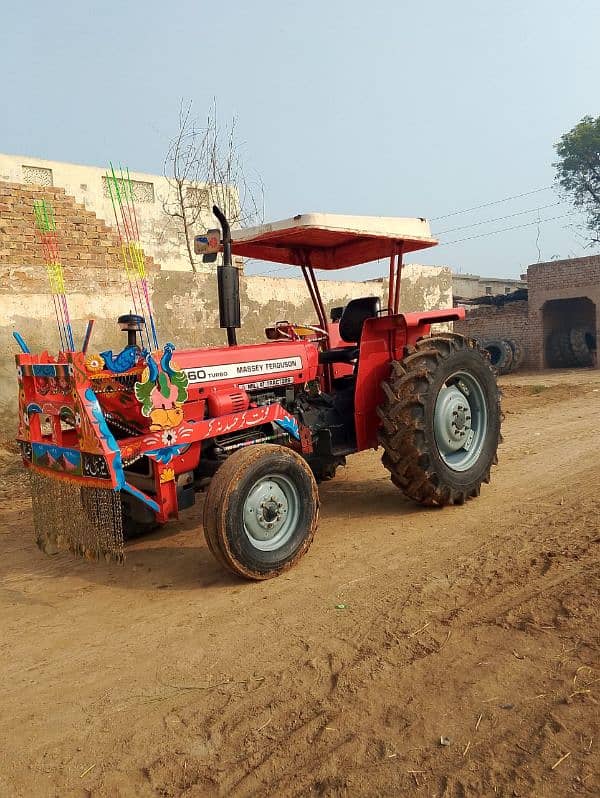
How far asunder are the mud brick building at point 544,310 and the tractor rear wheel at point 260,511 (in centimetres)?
1509

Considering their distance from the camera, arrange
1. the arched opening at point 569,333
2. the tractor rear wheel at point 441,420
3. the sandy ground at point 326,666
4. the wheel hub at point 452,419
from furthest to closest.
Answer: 1. the arched opening at point 569,333
2. the wheel hub at point 452,419
3. the tractor rear wheel at point 441,420
4. the sandy ground at point 326,666

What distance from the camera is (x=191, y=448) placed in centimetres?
390

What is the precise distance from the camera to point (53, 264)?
8.73 m

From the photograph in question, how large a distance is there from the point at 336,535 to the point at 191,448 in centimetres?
128

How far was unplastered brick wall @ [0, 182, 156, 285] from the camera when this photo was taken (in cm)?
960

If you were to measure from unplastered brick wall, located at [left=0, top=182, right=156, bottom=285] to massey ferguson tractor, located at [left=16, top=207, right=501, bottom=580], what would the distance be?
5.70m

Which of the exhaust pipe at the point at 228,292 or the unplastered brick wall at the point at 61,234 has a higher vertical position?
the unplastered brick wall at the point at 61,234

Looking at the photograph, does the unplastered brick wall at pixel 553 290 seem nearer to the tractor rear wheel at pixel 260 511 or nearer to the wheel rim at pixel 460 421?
the wheel rim at pixel 460 421

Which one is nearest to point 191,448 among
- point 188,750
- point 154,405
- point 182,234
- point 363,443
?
point 154,405

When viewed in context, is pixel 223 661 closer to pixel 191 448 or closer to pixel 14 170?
pixel 191 448

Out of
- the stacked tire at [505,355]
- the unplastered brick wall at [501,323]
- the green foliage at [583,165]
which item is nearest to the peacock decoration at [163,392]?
the stacked tire at [505,355]

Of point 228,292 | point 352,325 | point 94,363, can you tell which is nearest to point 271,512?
point 94,363

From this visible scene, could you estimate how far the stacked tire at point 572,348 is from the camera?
1747 centimetres

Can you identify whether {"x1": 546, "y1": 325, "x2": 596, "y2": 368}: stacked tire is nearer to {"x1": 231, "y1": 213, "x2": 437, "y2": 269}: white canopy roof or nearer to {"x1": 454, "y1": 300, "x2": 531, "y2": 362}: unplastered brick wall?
{"x1": 454, "y1": 300, "x2": 531, "y2": 362}: unplastered brick wall
